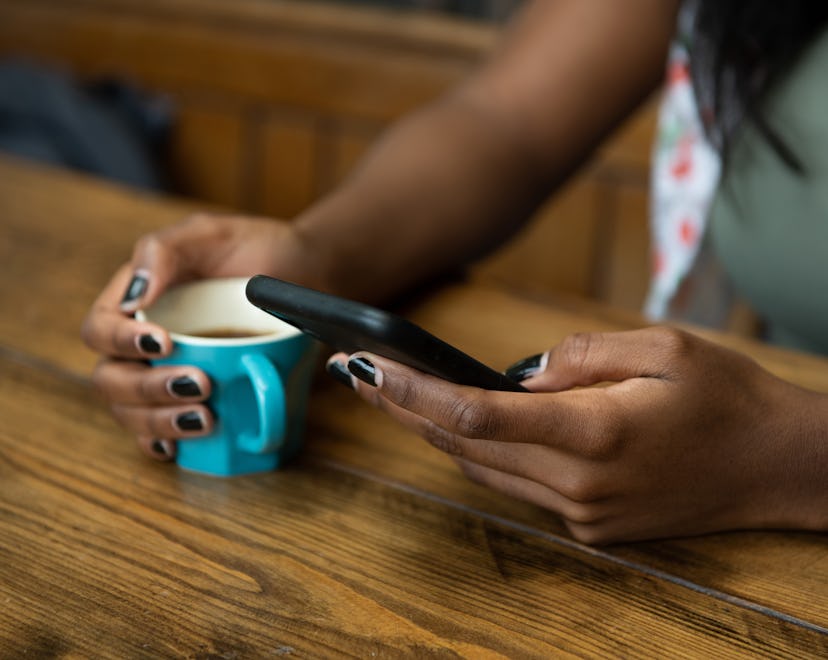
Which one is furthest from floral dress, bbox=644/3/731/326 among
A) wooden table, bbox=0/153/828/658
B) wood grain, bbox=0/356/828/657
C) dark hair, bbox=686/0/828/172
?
wood grain, bbox=0/356/828/657

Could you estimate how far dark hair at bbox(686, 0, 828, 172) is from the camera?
0.95 meters

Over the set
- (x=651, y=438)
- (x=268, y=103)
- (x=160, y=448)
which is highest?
(x=651, y=438)

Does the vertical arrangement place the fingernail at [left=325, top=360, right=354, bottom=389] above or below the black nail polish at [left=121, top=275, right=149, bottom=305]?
above

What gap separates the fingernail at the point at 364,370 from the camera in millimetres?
552

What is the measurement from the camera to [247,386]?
67 centimetres

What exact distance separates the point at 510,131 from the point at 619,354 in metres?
0.52

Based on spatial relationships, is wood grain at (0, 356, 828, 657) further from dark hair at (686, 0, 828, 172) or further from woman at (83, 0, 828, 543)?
dark hair at (686, 0, 828, 172)

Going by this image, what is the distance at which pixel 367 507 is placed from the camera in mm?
659

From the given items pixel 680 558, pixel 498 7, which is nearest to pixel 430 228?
pixel 680 558

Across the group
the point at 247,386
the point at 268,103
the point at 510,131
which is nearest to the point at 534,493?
the point at 247,386

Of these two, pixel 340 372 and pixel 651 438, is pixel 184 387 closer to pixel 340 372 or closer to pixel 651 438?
pixel 340 372

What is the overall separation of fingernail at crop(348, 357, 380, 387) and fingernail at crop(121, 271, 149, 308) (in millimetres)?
234

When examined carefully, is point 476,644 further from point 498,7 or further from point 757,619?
point 498,7

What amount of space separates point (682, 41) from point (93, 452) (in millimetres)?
726
